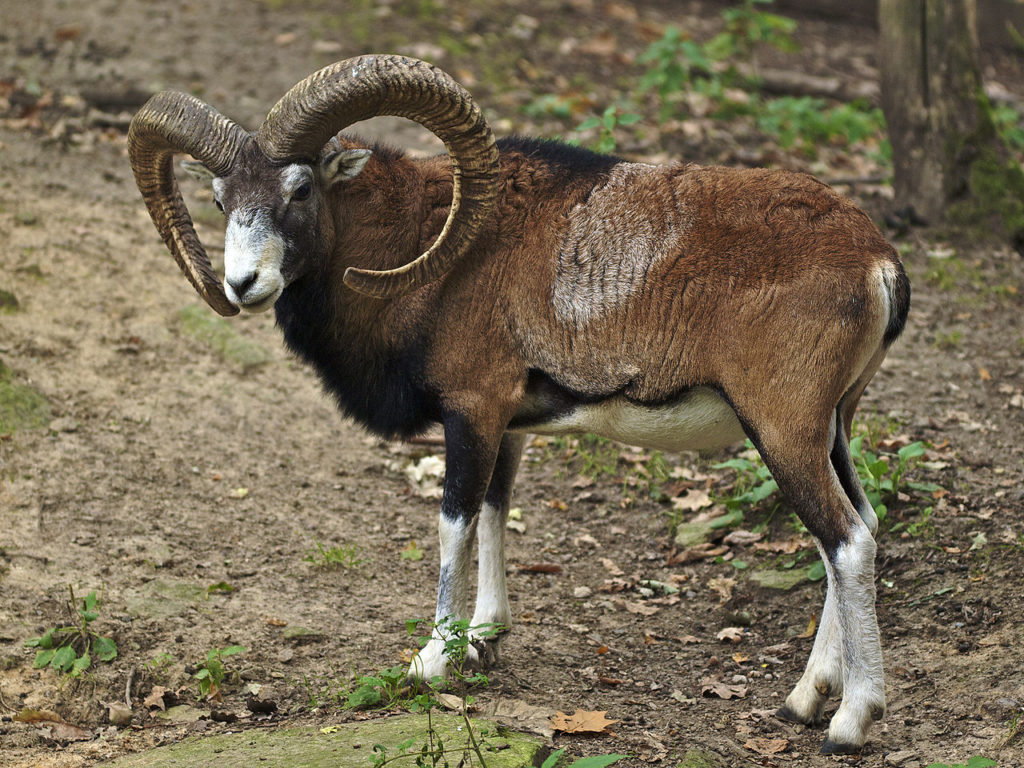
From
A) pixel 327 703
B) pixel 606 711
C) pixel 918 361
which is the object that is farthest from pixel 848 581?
pixel 918 361

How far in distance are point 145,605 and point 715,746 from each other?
3.40 meters

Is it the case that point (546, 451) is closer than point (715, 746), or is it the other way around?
point (715, 746)

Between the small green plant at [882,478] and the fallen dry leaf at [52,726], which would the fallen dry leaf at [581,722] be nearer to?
the fallen dry leaf at [52,726]

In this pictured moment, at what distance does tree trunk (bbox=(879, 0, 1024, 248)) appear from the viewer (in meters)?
11.0

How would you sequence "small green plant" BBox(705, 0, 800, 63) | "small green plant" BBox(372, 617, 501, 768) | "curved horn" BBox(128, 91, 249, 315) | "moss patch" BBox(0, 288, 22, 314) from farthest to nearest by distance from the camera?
"small green plant" BBox(705, 0, 800, 63), "moss patch" BBox(0, 288, 22, 314), "curved horn" BBox(128, 91, 249, 315), "small green plant" BBox(372, 617, 501, 768)

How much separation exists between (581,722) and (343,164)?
10.3 feet

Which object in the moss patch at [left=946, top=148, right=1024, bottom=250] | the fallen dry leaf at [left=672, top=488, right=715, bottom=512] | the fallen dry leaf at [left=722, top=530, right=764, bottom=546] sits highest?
the moss patch at [left=946, top=148, right=1024, bottom=250]

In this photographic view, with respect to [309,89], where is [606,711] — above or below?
below

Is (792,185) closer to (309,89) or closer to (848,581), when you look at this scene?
(848,581)

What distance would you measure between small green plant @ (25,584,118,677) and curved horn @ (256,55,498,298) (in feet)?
7.80

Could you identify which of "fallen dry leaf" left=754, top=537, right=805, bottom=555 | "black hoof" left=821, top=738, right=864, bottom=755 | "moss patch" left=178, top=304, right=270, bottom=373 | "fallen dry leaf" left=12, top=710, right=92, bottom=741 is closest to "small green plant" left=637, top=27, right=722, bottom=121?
"moss patch" left=178, top=304, right=270, bottom=373

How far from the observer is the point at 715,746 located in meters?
5.42

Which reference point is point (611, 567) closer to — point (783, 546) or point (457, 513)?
point (783, 546)

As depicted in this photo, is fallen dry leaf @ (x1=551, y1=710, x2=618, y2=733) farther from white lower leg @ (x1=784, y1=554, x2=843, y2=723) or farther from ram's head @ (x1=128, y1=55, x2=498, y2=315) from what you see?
ram's head @ (x1=128, y1=55, x2=498, y2=315)
